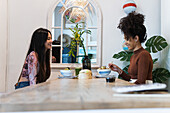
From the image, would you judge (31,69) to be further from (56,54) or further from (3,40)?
(3,40)

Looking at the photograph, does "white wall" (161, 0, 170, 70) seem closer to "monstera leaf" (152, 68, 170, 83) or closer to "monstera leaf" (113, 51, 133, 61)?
"monstera leaf" (152, 68, 170, 83)

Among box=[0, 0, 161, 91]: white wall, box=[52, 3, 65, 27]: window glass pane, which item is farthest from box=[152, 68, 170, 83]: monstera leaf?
box=[52, 3, 65, 27]: window glass pane

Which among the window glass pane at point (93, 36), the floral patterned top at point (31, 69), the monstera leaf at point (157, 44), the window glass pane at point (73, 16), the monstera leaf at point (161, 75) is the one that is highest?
the window glass pane at point (73, 16)

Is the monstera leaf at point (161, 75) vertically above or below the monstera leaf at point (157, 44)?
below

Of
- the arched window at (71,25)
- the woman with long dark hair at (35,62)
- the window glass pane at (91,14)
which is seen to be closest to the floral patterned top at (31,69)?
the woman with long dark hair at (35,62)

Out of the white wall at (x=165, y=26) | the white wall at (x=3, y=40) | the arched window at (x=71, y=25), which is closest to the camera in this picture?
the white wall at (x=165, y=26)

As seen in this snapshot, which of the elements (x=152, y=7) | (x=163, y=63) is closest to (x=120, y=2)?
(x=152, y=7)

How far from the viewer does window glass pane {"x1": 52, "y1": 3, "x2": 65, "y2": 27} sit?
4164 millimetres

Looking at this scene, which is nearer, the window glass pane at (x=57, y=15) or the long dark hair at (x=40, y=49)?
the long dark hair at (x=40, y=49)

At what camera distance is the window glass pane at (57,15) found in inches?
164

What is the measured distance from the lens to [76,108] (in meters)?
0.68

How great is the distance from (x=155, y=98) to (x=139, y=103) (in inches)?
4.0

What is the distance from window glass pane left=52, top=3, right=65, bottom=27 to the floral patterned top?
1.85m

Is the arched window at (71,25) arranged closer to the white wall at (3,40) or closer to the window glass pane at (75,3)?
the window glass pane at (75,3)
